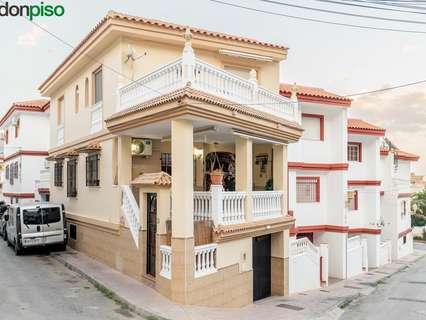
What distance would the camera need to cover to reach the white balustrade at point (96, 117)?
14102mm

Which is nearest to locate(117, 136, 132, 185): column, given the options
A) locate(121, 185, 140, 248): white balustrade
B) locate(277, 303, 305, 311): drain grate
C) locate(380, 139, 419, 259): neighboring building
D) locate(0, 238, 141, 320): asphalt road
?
locate(121, 185, 140, 248): white balustrade

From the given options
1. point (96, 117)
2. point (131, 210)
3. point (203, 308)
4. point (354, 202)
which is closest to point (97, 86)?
point (96, 117)

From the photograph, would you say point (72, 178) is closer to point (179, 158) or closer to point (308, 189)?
point (179, 158)

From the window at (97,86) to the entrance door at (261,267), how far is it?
7.31 metres

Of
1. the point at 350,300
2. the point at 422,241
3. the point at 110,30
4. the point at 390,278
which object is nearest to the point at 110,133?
the point at 110,30

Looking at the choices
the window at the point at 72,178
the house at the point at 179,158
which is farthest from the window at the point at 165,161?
the window at the point at 72,178

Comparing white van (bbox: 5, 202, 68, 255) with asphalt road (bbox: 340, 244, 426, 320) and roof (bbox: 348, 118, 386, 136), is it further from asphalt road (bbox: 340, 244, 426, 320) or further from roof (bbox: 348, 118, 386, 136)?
roof (bbox: 348, 118, 386, 136)

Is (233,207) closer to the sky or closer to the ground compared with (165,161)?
closer to the ground

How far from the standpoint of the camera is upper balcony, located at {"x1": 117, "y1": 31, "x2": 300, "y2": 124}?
952cm

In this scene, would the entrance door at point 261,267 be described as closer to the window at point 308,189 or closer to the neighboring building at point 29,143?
the window at point 308,189

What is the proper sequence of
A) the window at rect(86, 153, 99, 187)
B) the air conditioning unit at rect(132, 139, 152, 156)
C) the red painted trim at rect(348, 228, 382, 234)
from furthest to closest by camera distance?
the red painted trim at rect(348, 228, 382, 234)
the window at rect(86, 153, 99, 187)
the air conditioning unit at rect(132, 139, 152, 156)

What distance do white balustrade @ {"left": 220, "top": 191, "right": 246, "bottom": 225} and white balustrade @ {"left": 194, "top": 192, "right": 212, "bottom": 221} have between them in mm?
372

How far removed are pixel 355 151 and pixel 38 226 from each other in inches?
643

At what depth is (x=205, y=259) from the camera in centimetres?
973
